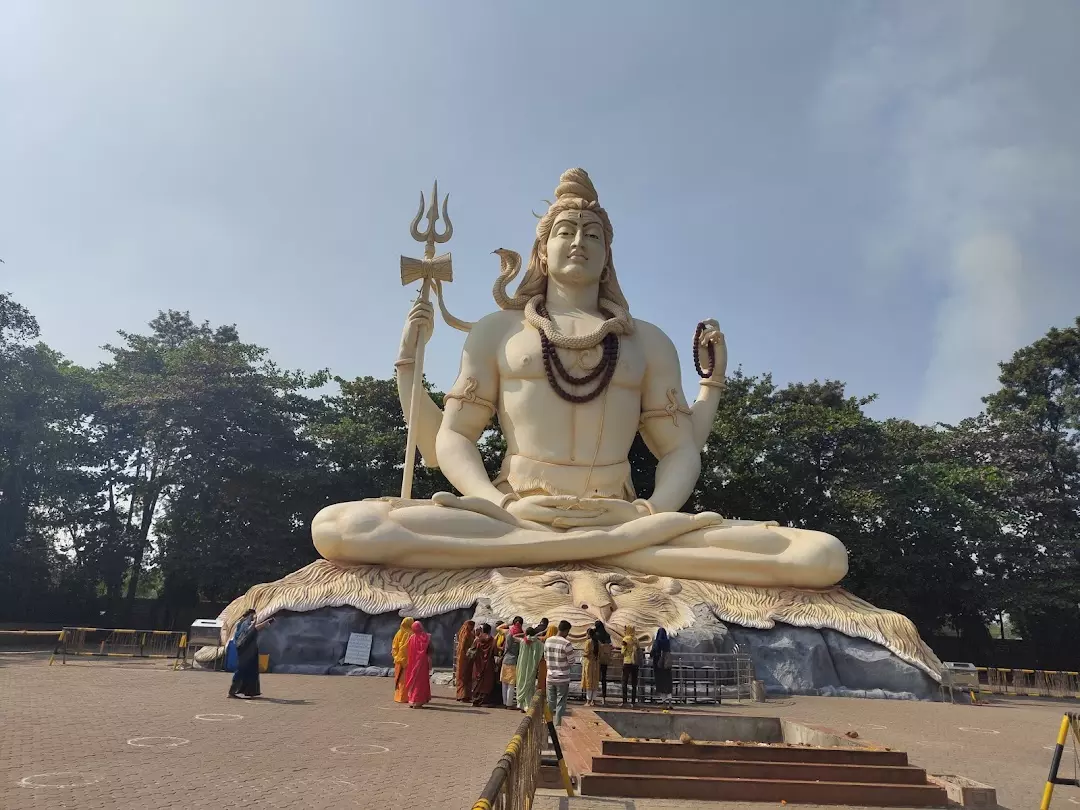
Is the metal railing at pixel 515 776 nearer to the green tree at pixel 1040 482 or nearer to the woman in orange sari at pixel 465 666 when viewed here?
the woman in orange sari at pixel 465 666

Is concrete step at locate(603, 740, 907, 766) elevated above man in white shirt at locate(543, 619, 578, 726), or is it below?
below

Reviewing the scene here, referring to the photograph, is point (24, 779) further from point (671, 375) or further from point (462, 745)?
point (671, 375)

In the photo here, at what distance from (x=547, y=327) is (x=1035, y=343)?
15.2 metres

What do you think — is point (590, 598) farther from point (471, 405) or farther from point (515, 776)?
point (515, 776)

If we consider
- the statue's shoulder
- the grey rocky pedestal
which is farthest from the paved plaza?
the statue's shoulder

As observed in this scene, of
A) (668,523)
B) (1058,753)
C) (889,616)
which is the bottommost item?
(1058,753)

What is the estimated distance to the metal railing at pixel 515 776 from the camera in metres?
2.29

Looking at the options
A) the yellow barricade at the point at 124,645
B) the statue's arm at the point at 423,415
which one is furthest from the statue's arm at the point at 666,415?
the yellow barricade at the point at 124,645

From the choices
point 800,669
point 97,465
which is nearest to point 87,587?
point 97,465

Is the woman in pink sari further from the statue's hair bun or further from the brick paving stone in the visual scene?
the statue's hair bun

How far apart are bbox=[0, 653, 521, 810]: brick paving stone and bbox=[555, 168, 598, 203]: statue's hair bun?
884cm

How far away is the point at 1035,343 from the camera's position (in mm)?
21922

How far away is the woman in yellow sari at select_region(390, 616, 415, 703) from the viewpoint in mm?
8406

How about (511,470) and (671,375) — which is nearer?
(511,470)
